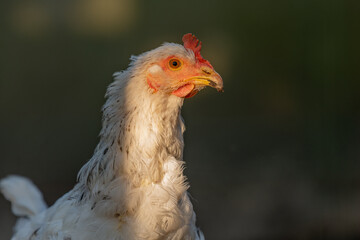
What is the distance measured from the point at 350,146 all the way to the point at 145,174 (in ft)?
8.31

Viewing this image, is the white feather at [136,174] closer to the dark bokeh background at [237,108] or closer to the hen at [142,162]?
the hen at [142,162]

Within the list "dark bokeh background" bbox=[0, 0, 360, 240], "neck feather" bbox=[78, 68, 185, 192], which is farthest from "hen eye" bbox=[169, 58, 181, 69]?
"dark bokeh background" bbox=[0, 0, 360, 240]

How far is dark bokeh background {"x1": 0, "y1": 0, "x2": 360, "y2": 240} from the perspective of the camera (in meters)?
3.35

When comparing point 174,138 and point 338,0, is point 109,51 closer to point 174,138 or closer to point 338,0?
point 174,138

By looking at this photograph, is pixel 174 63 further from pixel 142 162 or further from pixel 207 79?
pixel 142 162

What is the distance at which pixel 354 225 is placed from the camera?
3.66 meters

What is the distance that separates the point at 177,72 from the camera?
1964 millimetres

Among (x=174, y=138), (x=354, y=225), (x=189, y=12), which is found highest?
(x=189, y=12)

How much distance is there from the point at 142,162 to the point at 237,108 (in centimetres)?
187

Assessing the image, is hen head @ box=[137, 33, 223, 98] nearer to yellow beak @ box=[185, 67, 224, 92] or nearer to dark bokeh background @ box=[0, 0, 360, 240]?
yellow beak @ box=[185, 67, 224, 92]

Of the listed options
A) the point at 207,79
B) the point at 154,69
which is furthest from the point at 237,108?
the point at 154,69

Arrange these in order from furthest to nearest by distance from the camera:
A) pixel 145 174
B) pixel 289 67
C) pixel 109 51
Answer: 1. pixel 289 67
2. pixel 109 51
3. pixel 145 174

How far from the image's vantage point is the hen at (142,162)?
6.13ft

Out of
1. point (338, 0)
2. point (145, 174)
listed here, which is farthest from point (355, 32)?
point (145, 174)
